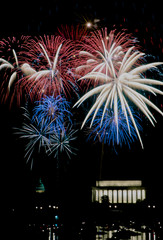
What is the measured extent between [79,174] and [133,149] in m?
5.67

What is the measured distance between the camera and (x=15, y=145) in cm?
2919

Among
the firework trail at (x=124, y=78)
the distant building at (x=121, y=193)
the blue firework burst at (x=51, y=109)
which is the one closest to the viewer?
the firework trail at (x=124, y=78)

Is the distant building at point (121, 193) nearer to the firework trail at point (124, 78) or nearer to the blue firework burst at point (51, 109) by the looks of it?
the blue firework burst at point (51, 109)

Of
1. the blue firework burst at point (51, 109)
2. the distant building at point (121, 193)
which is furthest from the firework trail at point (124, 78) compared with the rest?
the distant building at point (121, 193)

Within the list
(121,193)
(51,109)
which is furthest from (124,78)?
(121,193)

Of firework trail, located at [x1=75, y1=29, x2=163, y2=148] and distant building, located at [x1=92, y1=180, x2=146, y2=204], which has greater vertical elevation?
firework trail, located at [x1=75, y1=29, x2=163, y2=148]

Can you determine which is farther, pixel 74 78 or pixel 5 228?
pixel 74 78

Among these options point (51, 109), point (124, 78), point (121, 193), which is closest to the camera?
point (124, 78)

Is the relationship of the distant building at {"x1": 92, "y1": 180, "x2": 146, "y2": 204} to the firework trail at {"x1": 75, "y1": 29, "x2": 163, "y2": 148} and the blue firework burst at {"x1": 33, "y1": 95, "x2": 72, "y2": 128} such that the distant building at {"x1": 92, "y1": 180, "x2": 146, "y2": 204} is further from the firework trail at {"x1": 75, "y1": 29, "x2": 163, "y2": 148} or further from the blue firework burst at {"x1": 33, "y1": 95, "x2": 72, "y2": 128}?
the firework trail at {"x1": 75, "y1": 29, "x2": 163, "y2": 148}

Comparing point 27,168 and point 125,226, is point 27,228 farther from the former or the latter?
→ point 27,168

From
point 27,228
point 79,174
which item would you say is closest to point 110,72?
point 27,228

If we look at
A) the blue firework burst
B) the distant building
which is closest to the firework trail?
the blue firework burst

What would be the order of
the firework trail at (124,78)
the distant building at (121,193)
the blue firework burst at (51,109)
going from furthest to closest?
the distant building at (121,193), the blue firework burst at (51,109), the firework trail at (124,78)

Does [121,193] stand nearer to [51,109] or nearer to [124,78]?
[51,109]
